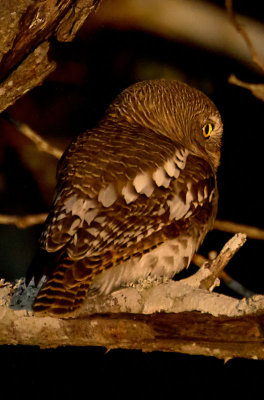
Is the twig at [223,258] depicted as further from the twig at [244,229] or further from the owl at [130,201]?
the twig at [244,229]

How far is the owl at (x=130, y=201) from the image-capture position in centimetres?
279

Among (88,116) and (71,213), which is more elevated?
(71,213)

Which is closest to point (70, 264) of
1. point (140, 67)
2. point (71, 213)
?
point (71, 213)

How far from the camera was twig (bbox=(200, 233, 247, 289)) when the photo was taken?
292 cm

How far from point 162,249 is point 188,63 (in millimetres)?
2883

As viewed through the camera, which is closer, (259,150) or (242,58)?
(242,58)

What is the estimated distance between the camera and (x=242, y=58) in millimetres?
4945

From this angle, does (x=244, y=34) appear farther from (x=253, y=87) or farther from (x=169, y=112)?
(x=169, y=112)

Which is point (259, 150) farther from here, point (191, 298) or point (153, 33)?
point (191, 298)

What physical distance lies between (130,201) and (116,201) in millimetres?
74

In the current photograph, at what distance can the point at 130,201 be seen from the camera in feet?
9.91

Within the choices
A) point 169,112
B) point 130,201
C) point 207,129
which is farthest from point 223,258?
point 207,129

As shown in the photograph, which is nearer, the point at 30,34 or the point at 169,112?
the point at 30,34

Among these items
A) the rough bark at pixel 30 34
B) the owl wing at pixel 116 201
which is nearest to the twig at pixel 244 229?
the owl wing at pixel 116 201
